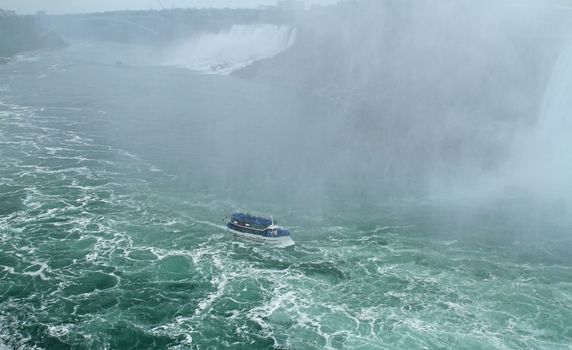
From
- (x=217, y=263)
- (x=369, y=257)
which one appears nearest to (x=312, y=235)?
(x=369, y=257)

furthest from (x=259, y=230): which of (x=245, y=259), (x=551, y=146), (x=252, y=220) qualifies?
(x=551, y=146)

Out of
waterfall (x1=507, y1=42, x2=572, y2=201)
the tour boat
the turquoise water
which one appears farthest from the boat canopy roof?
waterfall (x1=507, y1=42, x2=572, y2=201)

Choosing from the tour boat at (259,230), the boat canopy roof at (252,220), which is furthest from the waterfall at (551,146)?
the boat canopy roof at (252,220)

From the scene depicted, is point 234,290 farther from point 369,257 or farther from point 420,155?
point 420,155

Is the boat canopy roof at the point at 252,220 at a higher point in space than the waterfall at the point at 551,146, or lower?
lower

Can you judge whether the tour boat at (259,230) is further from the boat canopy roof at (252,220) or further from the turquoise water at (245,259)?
the turquoise water at (245,259)

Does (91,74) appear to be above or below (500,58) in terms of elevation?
below

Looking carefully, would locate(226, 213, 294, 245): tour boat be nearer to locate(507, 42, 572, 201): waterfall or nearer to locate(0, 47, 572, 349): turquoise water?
locate(0, 47, 572, 349): turquoise water
